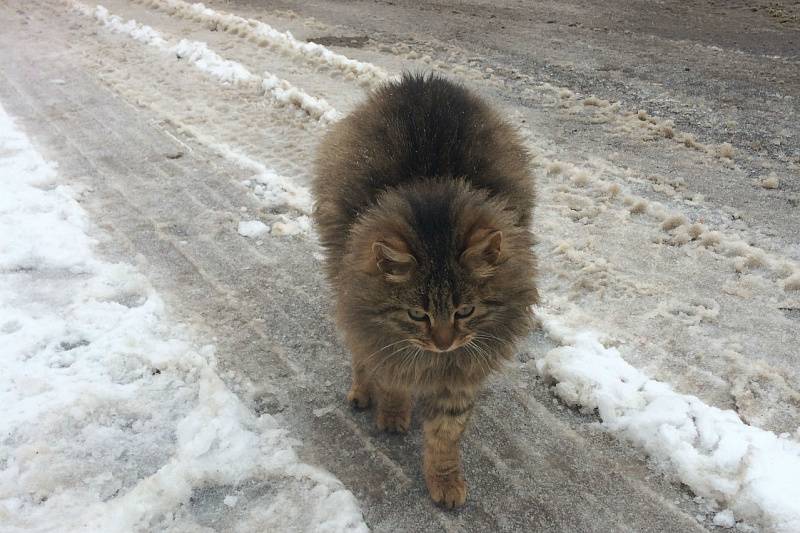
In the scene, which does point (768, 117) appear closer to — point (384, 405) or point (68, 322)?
point (384, 405)

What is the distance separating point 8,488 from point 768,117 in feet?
24.0

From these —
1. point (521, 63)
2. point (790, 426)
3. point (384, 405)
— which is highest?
point (521, 63)

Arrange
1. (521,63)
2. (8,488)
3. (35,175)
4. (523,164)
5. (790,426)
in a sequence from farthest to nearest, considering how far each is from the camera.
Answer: (521,63)
(35,175)
(523,164)
(790,426)
(8,488)

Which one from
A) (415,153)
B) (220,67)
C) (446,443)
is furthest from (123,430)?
(220,67)

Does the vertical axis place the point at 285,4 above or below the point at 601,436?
above

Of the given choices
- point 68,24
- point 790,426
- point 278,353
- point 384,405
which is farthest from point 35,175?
point 68,24

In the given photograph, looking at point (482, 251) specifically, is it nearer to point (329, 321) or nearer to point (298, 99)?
point (329, 321)

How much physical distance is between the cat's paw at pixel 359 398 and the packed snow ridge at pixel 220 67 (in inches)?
151

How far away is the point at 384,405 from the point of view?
311cm

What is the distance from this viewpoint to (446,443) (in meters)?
2.76

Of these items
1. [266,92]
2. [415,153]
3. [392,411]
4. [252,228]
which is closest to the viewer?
[415,153]

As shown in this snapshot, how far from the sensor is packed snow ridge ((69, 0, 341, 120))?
6.72 m

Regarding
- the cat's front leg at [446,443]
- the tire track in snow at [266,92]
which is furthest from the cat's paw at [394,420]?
the tire track in snow at [266,92]

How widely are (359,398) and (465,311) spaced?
1.07 m
